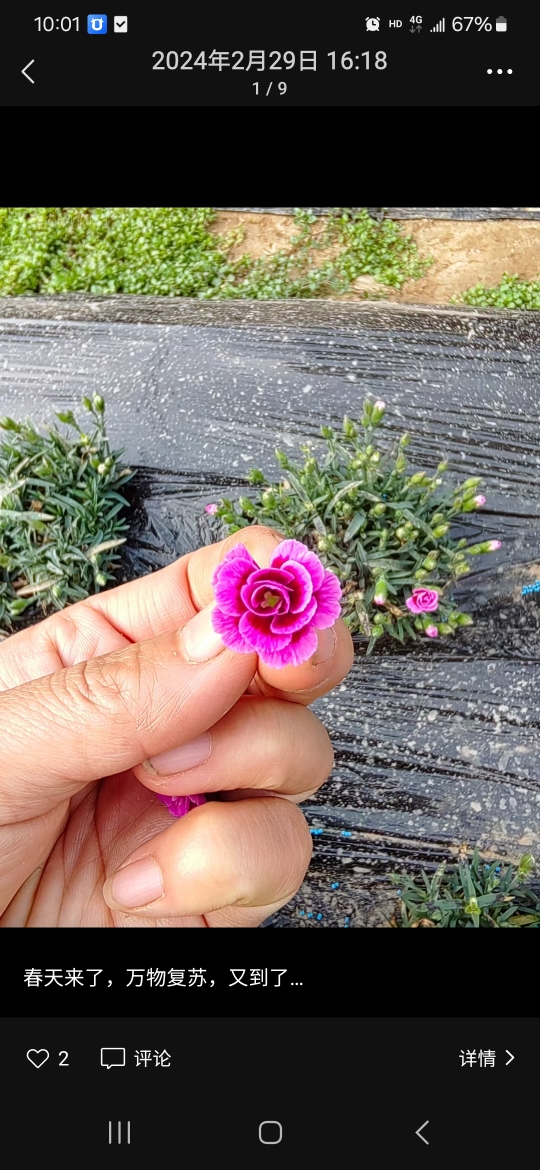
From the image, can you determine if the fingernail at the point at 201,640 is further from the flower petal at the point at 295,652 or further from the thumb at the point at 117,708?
the flower petal at the point at 295,652

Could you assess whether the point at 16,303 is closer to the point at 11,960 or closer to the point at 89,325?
the point at 89,325

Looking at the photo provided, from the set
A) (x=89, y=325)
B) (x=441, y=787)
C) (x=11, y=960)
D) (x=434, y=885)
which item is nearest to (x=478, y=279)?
(x=89, y=325)

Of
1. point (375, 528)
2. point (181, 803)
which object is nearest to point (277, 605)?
point (181, 803)

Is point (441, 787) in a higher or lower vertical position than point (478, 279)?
lower

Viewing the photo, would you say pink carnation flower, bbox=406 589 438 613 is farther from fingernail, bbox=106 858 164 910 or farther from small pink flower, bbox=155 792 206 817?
fingernail, bbox=106 858 164 910

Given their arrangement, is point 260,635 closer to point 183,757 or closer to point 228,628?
point 228,628
